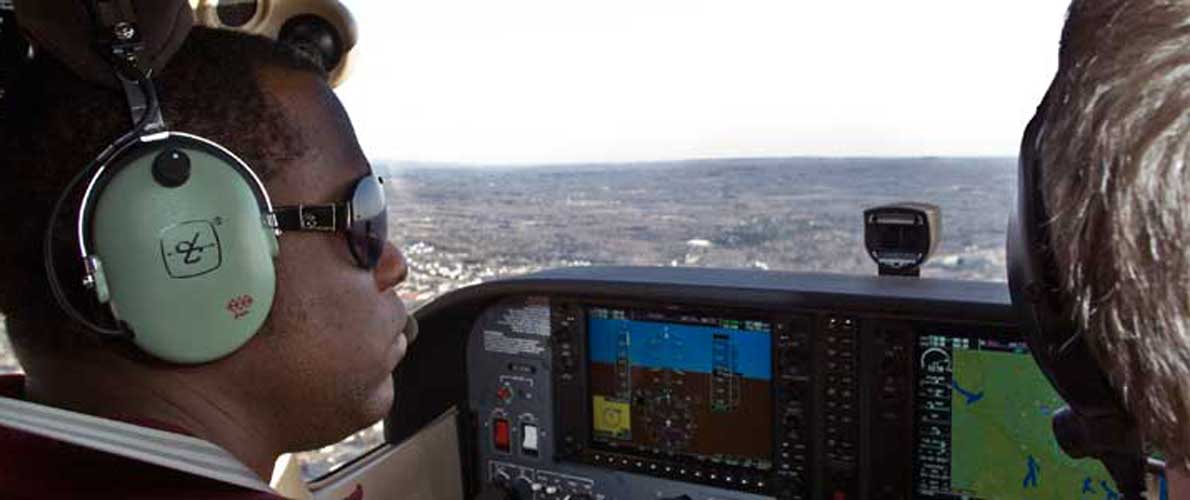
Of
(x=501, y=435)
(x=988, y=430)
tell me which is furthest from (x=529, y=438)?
(x=988, y=430)

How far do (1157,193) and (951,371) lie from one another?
151 cm

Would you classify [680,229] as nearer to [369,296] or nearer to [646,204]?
[646,204]

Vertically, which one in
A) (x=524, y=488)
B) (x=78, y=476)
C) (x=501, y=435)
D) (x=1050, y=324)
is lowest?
(x=524, y=488)

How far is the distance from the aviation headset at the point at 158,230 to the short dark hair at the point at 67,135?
0.02 m

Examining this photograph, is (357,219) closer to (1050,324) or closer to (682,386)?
(1050,324)

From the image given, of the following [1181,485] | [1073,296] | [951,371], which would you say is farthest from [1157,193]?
[951,371]

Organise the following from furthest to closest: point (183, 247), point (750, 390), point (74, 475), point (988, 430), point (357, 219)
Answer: point (750, 390), point (988, 430), point (357, 219), point (183, 247), point (74, 475)

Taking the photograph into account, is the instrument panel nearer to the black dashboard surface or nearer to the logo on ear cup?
the black dashboard surface

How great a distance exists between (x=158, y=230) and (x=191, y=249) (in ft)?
0.11

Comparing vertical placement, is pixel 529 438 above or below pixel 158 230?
below

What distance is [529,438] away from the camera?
2.60 m

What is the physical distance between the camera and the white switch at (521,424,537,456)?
259 centimetres

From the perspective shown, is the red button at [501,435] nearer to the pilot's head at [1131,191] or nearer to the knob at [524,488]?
the knob at [524,488]

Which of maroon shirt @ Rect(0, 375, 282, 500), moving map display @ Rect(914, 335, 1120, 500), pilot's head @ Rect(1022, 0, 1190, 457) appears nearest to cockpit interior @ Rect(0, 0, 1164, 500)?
moving map display @ Rect(914, 335, 1120, 500)
